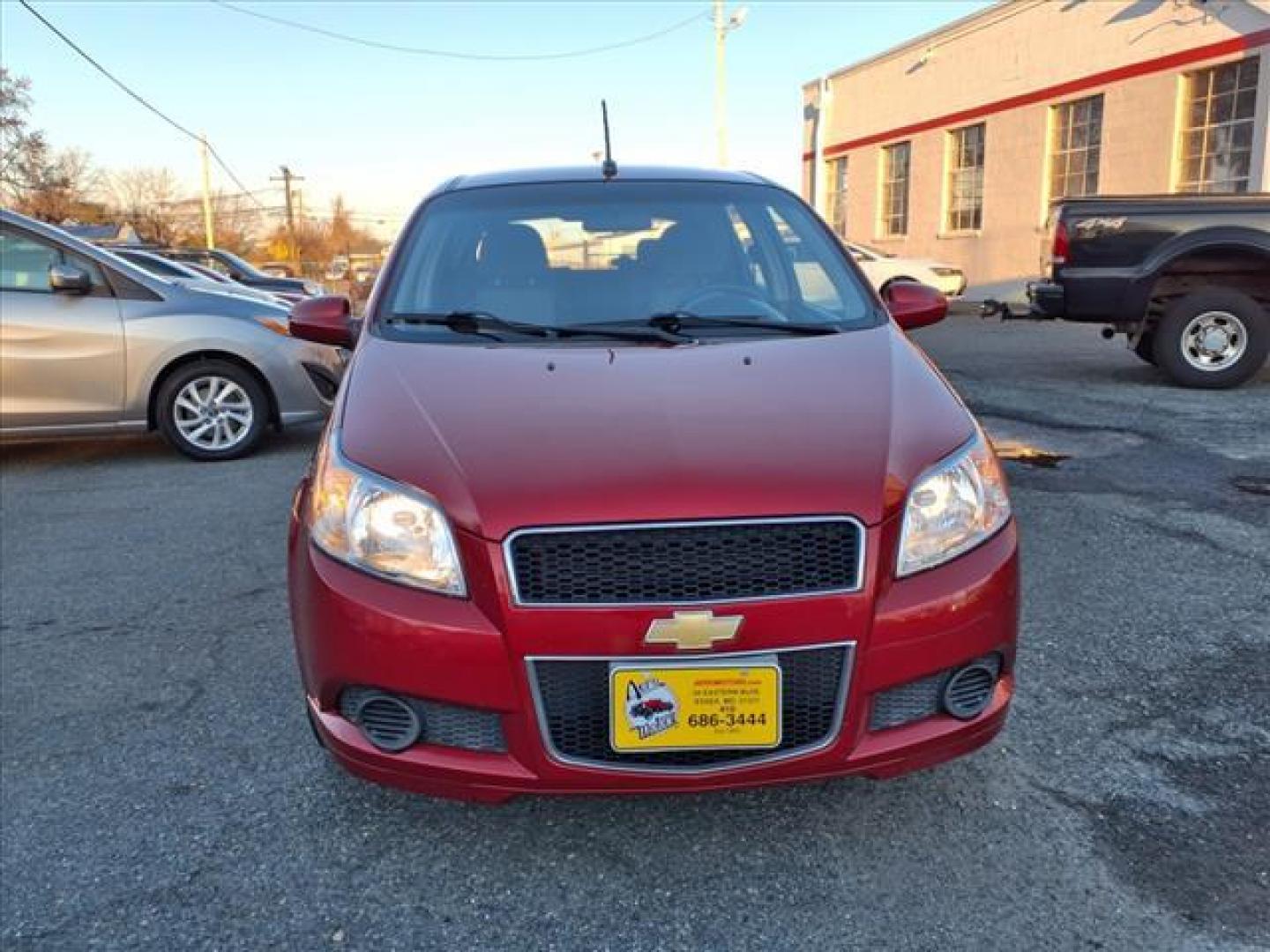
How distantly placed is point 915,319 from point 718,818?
1798 mm

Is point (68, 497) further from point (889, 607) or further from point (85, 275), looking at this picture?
point (889, 607)

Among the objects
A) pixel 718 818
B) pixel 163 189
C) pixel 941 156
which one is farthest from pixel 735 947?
pixel 163 189

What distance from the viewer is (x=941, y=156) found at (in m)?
20.3

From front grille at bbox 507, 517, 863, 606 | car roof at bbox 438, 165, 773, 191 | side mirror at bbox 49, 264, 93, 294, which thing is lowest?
front grille at bbox 507, 517, 863, 606

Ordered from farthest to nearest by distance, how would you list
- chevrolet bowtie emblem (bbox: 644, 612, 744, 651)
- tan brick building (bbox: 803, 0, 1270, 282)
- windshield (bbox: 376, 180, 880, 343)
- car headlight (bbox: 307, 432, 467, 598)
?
tan brick building (bbox: 803, 0, 1270, 282) < windshield (bbox: 376, 180, 880, 343) < car headlight (bbox: 307, 432, 467, 598) < chevrolet bowtie emblem (bbox: 644, 612, 744, 651)

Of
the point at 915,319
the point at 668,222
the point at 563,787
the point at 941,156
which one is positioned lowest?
the point at 563,787

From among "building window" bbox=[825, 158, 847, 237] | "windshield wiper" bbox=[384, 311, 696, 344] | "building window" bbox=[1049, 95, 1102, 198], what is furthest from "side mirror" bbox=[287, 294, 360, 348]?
"building window" bbox=[825, 158, 847, 237]

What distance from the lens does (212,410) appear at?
640cm

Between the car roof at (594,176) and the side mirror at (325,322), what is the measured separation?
1.95 feet

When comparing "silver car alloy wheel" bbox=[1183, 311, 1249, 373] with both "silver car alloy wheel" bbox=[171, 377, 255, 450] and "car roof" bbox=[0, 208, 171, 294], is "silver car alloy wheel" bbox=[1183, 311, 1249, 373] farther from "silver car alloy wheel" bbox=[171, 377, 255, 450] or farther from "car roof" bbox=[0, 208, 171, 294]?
"car roof" bbox=[0, 208, 171, 294]

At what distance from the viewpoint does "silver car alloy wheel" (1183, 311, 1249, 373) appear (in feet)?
25.8

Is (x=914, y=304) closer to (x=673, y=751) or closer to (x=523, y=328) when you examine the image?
(x=523, y=328)

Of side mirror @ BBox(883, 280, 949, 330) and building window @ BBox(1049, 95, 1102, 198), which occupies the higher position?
building window @ BBox(1049, 95, 1102, 198)

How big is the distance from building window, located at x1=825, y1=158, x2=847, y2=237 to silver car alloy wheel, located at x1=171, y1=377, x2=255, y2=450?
20.3 metres
